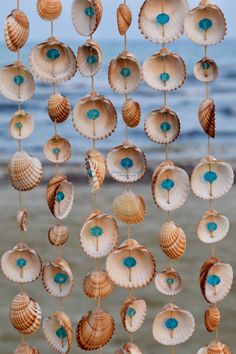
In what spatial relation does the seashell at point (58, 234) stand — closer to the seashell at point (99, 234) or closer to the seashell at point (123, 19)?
the seashell at point (99, 234)

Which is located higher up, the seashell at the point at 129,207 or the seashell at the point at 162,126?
the seashell at the point at 162,126

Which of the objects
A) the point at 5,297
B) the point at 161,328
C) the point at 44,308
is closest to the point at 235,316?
the point at 44,308

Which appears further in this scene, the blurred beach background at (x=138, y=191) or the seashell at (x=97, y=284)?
the blurred beach background at (x=138, y=191)

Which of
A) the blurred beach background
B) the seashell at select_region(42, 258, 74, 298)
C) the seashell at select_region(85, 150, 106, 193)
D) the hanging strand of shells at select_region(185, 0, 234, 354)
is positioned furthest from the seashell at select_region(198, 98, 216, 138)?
the blurred beach background

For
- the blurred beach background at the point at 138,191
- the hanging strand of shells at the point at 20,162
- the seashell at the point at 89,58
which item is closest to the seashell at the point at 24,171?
the hanging strand of shells at the point at 20,162

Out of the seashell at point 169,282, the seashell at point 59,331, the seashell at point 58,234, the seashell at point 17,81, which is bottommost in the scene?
the seashell at point 59,331

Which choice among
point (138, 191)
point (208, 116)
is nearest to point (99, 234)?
point (208, 116)

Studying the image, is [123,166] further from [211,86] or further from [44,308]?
[211,86]
